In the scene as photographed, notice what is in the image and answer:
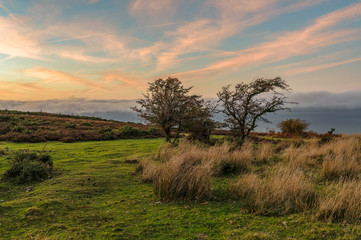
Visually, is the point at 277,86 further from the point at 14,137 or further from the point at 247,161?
the point at 14,137

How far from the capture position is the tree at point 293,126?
36750mm

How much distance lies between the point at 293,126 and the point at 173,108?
26.5 metres

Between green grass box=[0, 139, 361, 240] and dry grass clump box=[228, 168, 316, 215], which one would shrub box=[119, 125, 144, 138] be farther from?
dry grass clump box=[228, 168, 316, 215]

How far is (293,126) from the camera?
122 feet

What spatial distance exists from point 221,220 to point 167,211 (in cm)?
138

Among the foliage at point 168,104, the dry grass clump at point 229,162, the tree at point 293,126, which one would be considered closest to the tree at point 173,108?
the foliage at point 168,104

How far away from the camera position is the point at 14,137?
966 inches

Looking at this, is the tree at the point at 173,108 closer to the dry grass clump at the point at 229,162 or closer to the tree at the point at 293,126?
the dry grass clump at the point at 229,162

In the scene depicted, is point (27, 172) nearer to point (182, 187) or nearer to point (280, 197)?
point (182, 187)

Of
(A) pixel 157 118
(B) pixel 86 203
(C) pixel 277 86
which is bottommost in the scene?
(B) pixel 86 203

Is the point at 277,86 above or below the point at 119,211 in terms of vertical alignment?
above

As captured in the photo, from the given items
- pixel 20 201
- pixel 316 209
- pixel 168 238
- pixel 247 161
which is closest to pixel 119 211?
pixel 168 238

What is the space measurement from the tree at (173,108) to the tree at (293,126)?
78.4ft

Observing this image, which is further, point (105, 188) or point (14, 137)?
point (14, 137)
